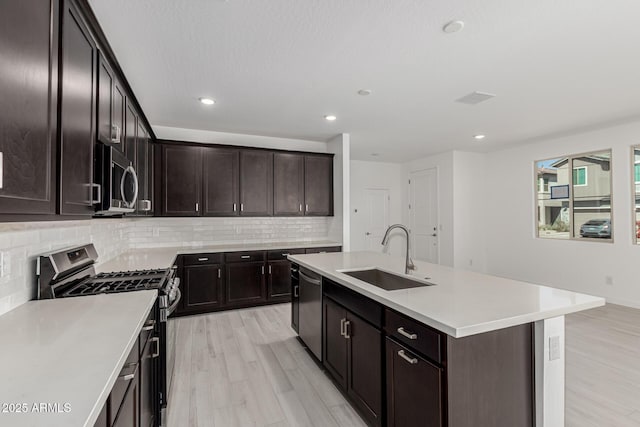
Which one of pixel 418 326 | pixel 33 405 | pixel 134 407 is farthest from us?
pixel 418 326

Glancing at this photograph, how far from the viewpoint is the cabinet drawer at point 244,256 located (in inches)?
166

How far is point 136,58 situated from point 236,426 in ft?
9.35

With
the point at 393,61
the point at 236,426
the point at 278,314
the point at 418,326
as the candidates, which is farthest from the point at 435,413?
the point at 278,314

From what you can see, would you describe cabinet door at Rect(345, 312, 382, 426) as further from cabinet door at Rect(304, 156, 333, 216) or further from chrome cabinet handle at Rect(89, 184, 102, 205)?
cabinet door at Rect(304, 156, 333, 216)

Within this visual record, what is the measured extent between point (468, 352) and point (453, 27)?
2.01 m

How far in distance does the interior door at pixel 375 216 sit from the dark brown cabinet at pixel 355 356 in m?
4.85

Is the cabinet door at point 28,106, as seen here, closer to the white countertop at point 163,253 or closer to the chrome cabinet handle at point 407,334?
the chrome cabinet handle at point 407,334

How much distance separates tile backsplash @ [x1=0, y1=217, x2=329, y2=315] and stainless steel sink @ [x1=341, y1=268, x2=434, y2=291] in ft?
6.41

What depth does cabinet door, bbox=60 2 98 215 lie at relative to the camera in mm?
1291

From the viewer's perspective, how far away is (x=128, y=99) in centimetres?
263

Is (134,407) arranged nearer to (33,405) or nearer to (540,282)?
(33,405)

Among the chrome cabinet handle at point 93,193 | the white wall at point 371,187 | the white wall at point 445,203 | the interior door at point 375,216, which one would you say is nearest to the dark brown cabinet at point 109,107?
the chrome cabinet handle at point 93,193

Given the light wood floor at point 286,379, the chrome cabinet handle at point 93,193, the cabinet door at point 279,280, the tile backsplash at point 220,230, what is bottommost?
the light wood floor at point 286,379

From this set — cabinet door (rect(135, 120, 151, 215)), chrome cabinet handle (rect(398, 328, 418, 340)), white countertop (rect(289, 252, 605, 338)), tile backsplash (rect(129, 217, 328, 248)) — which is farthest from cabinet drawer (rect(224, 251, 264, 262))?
chrome cabinet handle (rect(398, 328, 418, 340))
